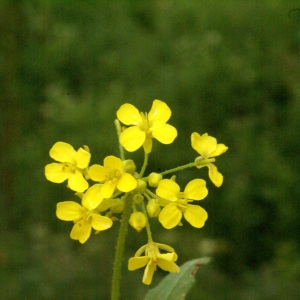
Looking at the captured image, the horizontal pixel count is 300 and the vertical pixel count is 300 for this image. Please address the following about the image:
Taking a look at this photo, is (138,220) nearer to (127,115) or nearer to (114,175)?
(114,175)

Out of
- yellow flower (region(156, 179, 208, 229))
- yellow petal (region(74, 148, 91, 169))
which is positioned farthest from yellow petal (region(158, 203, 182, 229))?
yellow petal (region(74, 148, 91, 169))

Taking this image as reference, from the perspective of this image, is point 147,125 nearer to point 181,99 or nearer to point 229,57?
point 181,99

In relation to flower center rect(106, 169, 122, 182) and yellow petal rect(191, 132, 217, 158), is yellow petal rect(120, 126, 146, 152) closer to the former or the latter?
flower center rect(106, 169, 122, 182)

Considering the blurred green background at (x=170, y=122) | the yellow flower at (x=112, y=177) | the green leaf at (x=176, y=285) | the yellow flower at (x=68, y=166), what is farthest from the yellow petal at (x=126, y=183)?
the blurred green background at (x=170, y=122)

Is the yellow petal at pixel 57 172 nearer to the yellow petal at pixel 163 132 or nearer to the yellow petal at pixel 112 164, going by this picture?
the yellow petal at pixel 112 164

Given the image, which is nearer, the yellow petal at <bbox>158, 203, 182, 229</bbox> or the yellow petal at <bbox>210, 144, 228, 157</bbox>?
the yellow petal at <bbox>158, 203, 182, 229</bbox>

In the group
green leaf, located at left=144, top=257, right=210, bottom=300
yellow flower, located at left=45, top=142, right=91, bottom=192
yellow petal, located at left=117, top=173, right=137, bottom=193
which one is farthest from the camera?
green leaf, located at left=144, top=257, right=210, bottom=300

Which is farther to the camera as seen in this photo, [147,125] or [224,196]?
[224,196]

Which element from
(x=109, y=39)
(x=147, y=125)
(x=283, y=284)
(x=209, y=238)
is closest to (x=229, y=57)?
(x=109, y=39)
